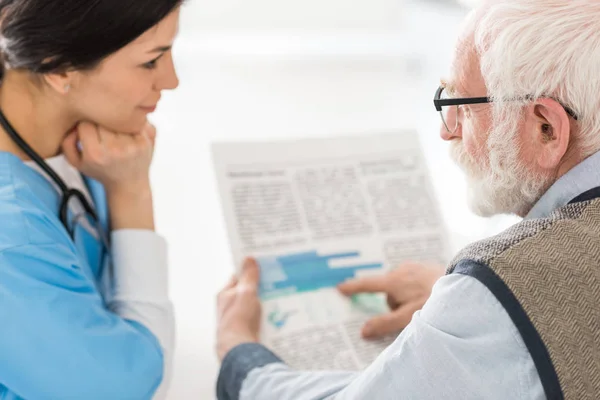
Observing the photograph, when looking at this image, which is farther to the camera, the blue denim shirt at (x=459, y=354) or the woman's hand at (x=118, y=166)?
the woman's hand at (x=118, y=166)

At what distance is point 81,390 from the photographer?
936mm

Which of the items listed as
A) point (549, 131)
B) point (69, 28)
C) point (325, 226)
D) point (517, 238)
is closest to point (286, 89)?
point (325, 226)

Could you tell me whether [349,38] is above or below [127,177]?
below

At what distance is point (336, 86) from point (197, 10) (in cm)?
50

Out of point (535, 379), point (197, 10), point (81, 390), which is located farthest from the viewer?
point (197, 10)

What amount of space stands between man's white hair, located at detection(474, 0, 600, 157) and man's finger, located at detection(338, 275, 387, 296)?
0.51m

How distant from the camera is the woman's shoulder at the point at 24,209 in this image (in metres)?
0.92

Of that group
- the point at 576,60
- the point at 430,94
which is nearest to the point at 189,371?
the point at 576,60

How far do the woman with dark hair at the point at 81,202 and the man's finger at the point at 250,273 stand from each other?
0.15m

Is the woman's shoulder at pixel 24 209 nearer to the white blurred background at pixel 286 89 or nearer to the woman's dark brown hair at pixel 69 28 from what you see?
the woman's dark brown hair at pixel 69 28

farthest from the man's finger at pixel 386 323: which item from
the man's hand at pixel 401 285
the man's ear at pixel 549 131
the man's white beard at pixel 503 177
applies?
the man's ear at pixel 549 131

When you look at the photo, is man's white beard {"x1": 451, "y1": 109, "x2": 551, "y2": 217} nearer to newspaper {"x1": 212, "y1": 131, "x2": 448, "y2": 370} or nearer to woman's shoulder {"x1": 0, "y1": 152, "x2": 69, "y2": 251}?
newspaper {"x1": 212, "y1": 131, "x2": 448, "y2": 370}

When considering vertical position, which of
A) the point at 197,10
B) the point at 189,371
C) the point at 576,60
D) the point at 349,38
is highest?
the point at 576,60

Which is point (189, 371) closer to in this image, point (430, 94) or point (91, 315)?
point (91, 315)
